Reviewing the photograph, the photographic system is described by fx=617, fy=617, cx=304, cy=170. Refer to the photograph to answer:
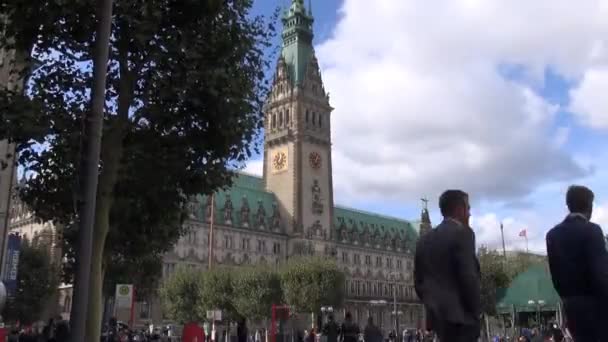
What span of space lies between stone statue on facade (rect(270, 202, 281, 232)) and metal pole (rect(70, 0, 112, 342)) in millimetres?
103665

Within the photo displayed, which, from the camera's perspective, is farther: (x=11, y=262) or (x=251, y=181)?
(x=251, y=181)

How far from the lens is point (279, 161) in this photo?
116312 millimetres

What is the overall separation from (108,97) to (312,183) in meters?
95.8

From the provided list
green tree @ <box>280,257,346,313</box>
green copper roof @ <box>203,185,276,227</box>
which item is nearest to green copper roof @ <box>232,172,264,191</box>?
green copper roof @ <box>203,185,276,227</box>

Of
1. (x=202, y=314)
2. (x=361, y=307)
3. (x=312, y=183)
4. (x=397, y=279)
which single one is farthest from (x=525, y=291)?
(x=397, y=279)

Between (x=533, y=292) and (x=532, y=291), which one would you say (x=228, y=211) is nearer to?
(x=532, y=291)

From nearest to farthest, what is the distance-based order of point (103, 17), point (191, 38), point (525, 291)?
point (103, 17) → point (191, 38) → point (525, 291)

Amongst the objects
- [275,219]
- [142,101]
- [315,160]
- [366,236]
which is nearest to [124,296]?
[142,101]

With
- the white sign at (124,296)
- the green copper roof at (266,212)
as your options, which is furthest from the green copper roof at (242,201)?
the white sign at (124,296)

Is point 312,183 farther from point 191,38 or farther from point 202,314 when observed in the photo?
point 191,38

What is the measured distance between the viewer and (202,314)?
80.8m

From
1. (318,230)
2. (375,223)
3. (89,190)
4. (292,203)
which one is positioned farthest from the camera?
(375,223)

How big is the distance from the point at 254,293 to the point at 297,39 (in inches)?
2356

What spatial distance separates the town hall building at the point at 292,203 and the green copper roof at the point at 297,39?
7.6 inches
